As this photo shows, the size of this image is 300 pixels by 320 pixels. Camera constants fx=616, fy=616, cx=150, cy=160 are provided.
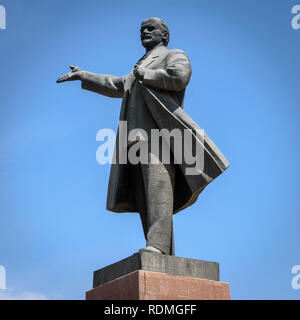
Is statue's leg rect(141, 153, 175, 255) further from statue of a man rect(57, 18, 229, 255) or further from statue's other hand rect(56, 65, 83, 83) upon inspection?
statue's other hand rect(56, 65, 83, 83)

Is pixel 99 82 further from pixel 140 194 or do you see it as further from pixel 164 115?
pixel 140 194

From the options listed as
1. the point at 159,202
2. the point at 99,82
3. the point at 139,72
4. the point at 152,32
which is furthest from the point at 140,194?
the point at 152,32

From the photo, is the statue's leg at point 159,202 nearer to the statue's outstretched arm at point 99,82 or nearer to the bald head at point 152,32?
the statue's outstretched arm at point 99,82

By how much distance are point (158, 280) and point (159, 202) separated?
121cm

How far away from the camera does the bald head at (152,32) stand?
388 inches

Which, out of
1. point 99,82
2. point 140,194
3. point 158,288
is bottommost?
point 158,288

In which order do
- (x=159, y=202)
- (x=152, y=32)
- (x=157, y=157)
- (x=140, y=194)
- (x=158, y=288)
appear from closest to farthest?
(x=158, y=288), (x=159, y=202), (x=157, y=157), (x=140, y=194), (x=152, y=32)

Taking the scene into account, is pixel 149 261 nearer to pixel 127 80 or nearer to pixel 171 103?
pixel 171 103

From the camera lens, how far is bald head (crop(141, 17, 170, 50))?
32.3ft

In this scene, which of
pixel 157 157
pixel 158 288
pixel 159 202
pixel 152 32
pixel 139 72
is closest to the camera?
pixel 158 288

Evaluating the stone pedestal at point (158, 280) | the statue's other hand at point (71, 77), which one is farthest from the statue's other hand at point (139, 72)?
the stone pedestal at point (158, 280)

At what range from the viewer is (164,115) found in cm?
909

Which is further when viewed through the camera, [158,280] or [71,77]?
[71,77]
